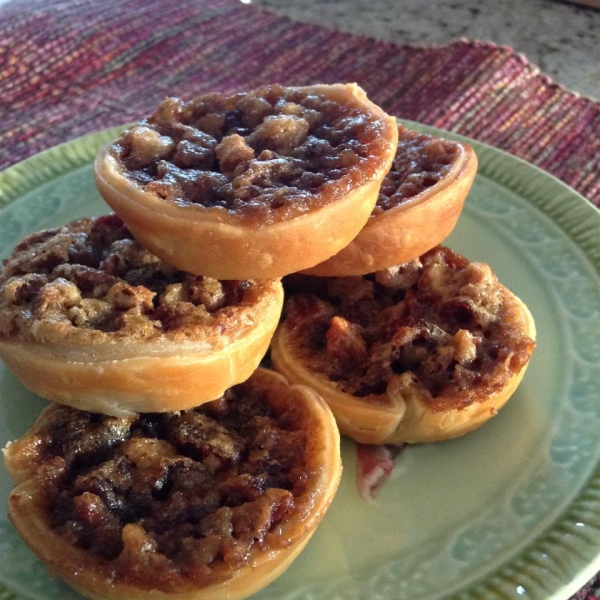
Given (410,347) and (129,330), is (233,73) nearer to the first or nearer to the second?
(410,347)

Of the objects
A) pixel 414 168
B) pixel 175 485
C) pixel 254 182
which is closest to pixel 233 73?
pixel 414 168

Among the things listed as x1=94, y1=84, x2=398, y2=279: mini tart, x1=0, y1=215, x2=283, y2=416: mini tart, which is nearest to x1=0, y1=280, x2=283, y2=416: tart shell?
x1=0, y1=215, x2=283, y2=416: mini tart

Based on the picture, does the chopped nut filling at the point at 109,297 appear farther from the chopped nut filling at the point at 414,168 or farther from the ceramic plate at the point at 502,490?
the chopped nut filling at the point at 414,168

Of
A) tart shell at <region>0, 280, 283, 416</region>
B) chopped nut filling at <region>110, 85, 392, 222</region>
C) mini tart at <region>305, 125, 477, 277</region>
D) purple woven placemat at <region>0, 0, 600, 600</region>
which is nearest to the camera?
tart shell at <region>0, 280, 283, 416</region>

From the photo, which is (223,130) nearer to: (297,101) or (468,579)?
(297,101)

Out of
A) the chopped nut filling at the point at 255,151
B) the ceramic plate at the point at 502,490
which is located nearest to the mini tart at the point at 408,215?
the chopped nut filling at the point at 255,151

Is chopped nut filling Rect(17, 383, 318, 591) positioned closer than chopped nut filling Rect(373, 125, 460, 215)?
Yes

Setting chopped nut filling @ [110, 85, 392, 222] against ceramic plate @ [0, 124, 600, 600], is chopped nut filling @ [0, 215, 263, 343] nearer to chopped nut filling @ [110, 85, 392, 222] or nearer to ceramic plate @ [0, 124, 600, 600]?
chopped nut filling @ [110, 85, 392, 222]
